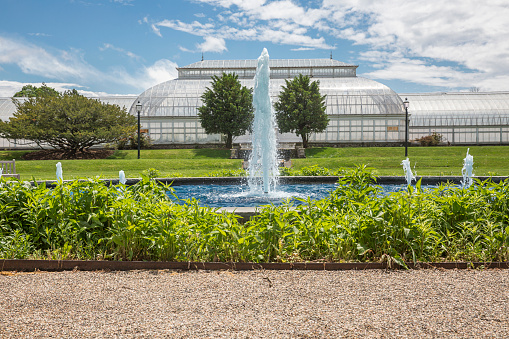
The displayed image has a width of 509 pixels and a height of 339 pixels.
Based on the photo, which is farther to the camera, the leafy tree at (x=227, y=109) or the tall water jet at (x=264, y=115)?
the leafy tree at (x=227, y=109)

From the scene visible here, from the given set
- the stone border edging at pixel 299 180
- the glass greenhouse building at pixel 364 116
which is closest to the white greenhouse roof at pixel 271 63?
the glass greenhouse building at pixel 364 116

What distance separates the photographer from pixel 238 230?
4070 mm

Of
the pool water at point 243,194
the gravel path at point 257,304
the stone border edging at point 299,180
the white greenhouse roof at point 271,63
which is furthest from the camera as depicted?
the white greenhouse roof at point 271,63

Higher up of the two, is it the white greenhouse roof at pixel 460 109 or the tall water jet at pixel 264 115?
the white greenhouse roof at pixel 460 109

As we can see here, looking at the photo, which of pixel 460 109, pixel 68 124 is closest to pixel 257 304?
pixel 68 124

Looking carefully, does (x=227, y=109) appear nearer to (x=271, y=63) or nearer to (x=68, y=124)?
(x=68, y=124)

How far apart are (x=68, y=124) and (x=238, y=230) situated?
93.6ft

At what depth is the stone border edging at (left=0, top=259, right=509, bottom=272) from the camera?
3852 mm

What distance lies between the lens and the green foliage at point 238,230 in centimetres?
400

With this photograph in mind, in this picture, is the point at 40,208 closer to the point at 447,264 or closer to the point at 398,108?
the point at 447,264

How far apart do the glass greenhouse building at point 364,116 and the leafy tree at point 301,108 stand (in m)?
4.80

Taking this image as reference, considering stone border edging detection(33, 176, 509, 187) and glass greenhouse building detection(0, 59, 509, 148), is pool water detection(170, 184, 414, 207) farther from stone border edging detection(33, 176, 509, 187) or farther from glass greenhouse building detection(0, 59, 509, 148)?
glass greenhouse building detection(0, 59, 509, 148)

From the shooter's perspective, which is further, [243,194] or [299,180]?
[299,180]

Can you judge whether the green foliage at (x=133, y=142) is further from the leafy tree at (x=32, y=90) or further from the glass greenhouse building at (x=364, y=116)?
the leafy tree at (x=32, y=90)
